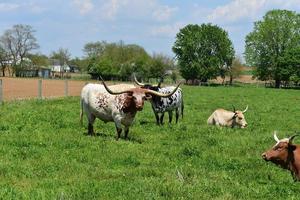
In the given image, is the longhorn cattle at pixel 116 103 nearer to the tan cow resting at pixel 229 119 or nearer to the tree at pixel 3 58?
the tan cow resting at pixel 229 119

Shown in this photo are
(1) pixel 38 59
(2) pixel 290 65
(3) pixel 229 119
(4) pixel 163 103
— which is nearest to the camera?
(3) pixel 229 119

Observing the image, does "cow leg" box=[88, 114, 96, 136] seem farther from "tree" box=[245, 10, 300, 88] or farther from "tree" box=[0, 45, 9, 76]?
"tree" box=[0, 45, 9, 76]

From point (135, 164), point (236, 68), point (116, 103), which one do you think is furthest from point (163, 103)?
point (236, 68)

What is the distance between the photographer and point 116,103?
1520 centimetres

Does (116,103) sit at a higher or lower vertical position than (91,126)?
higher

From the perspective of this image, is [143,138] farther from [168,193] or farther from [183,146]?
[168,193]

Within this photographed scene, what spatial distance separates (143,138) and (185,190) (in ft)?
22.1

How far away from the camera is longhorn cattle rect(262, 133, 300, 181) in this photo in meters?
10.0

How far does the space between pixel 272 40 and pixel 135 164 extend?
98.2 m

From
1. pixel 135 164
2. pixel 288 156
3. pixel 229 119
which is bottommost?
pixel 135 164

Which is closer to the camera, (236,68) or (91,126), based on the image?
(91,126)

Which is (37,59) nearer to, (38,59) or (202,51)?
(38,59)

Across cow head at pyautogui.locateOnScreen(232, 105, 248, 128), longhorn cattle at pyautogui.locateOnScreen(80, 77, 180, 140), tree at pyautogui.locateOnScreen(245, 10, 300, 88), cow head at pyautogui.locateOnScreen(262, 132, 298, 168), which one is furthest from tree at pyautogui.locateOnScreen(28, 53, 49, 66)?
cow head at pyautogui.locateOnScreen(262, 132, 298, 168)

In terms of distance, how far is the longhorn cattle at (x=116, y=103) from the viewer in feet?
48.9
